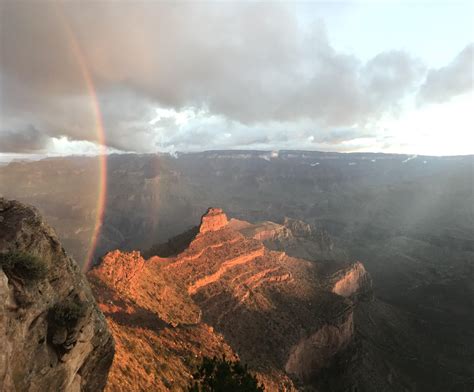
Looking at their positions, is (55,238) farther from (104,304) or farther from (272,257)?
(272,257)

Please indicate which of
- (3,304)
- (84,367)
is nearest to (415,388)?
(84,367)

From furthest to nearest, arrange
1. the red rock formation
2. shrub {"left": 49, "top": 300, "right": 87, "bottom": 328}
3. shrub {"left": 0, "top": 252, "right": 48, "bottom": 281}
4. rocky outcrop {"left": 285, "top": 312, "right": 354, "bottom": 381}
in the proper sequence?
rocky outcrop {"left": 285, "top": 312, "right": 354, "bottom": 381} < the red rock formation < shrub {"left": 49, "top": 300, "right": 87, "bottom": 328} < shrub {"left": 0, "top": 252, "right": 48, "bottom": 281}

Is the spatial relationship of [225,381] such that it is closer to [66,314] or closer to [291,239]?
[66,314]

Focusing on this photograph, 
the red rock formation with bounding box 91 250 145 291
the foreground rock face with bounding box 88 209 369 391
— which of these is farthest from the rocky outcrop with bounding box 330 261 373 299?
the red rock formation with bounding box 91 250 145 291

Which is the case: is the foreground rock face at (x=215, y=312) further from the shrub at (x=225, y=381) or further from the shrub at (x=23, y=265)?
the shrub at (x=23, y=265)

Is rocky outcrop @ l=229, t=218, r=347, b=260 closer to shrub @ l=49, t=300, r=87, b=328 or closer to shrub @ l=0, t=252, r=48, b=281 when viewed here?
shrub @ l=49, t=300, r=87, b=328

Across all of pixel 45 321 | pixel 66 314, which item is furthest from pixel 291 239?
pixel 45 321
